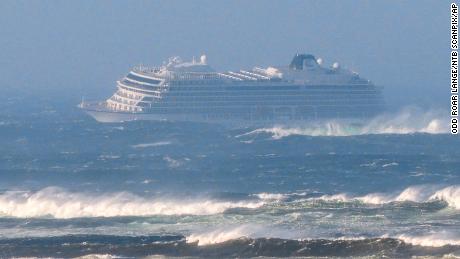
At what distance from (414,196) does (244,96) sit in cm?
5485

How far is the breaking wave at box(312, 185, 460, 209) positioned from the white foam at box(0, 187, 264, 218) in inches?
168

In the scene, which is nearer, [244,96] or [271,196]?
[271,196]

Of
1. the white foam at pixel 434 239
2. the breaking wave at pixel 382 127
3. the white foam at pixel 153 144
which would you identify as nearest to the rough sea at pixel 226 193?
the white foam at pixel 434 239

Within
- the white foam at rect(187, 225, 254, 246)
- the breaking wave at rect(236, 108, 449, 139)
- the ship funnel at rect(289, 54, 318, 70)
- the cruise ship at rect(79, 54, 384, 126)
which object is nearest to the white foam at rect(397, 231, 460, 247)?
the white foam at rect(187, 225, 254, 246)

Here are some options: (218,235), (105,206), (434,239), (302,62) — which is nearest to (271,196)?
(105,206)

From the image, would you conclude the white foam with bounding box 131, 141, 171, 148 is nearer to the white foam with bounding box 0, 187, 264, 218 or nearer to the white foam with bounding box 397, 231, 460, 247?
the white foam with bounding box 0, 187, 264, 218

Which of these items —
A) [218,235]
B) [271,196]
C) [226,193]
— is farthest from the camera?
[226,193]

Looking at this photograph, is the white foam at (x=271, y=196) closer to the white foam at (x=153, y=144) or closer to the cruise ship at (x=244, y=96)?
the white foam at (x=153, y=144)

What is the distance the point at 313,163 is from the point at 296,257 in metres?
31.2

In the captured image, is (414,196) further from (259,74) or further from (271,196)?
(259,74)

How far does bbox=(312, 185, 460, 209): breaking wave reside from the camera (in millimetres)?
57294

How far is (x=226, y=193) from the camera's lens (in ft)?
203

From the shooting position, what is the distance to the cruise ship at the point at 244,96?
11162 centimetres

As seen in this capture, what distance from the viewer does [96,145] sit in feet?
301
